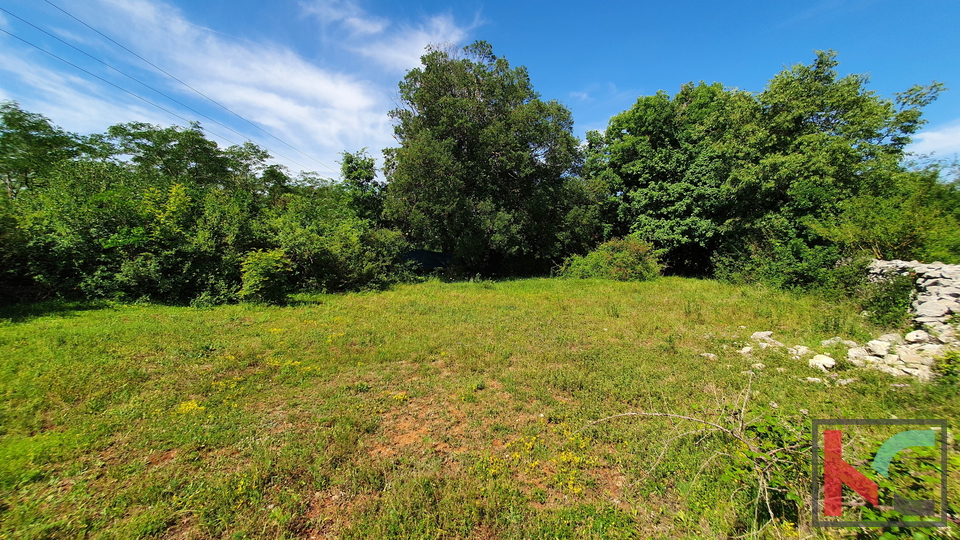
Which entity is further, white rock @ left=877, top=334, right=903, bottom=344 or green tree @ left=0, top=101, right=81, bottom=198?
green tree @ left=0, top=101, right=81, bottom=198

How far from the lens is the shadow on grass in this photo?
6.52 m

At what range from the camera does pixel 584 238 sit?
18.5 meters

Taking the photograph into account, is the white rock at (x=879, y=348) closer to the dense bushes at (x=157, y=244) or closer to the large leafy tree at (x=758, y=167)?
the large leafy tree at (x=758, y=167)

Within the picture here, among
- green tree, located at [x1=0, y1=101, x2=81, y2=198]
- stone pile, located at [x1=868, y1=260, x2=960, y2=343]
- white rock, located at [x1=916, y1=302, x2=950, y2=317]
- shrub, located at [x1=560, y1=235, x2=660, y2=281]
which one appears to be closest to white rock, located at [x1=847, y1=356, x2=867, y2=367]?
stone pile, located at [x1=868, y1=260, x2=960, y2=343]

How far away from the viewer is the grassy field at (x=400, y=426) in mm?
2447

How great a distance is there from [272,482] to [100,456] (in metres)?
1.69

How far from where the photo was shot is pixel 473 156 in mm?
15547

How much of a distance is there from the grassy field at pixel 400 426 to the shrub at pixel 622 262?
784 centimetres

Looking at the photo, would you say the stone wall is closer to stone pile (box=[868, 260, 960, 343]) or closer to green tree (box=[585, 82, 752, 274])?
stone pile (box=[868, 260, 960, 343])

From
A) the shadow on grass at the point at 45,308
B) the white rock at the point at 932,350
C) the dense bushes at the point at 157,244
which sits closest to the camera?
the white rock at the point at 932,350

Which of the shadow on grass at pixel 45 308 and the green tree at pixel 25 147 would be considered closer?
the shadow on grass at pixel 45 308

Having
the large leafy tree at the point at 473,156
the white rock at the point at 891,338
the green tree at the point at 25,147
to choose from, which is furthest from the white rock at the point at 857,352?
the green tree at the point at 25,147

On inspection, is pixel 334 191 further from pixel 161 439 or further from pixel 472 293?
pixel 161 439

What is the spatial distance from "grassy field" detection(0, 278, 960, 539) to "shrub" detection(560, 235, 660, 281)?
784cm
